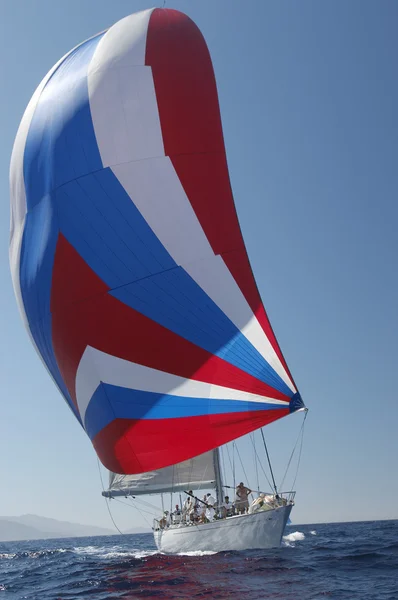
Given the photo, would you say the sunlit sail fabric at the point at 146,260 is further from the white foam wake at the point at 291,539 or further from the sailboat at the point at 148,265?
the white foam wake at the point at 291,539

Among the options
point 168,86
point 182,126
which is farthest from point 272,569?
point 168,86

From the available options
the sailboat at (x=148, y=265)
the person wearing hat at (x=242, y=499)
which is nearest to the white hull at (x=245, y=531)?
the sailboat at (x=148, y=265)

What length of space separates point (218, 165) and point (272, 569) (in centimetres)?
628

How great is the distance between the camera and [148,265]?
876 centimetres

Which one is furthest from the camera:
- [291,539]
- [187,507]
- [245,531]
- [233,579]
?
[291,539]

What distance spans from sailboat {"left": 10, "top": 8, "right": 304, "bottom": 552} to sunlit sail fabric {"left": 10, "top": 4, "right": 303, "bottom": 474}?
0.02 meters

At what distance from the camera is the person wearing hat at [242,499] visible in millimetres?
10680

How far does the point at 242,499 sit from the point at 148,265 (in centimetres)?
517

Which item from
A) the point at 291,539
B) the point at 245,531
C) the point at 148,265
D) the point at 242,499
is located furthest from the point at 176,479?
the point at 148,265

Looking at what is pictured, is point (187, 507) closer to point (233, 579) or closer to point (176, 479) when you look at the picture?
point (176, 479)

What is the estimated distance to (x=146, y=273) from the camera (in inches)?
344

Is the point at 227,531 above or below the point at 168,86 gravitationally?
below

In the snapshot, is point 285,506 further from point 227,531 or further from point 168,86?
point 168,86

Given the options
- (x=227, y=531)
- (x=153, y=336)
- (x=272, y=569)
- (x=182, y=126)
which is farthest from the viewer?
(x=227, y=531)
